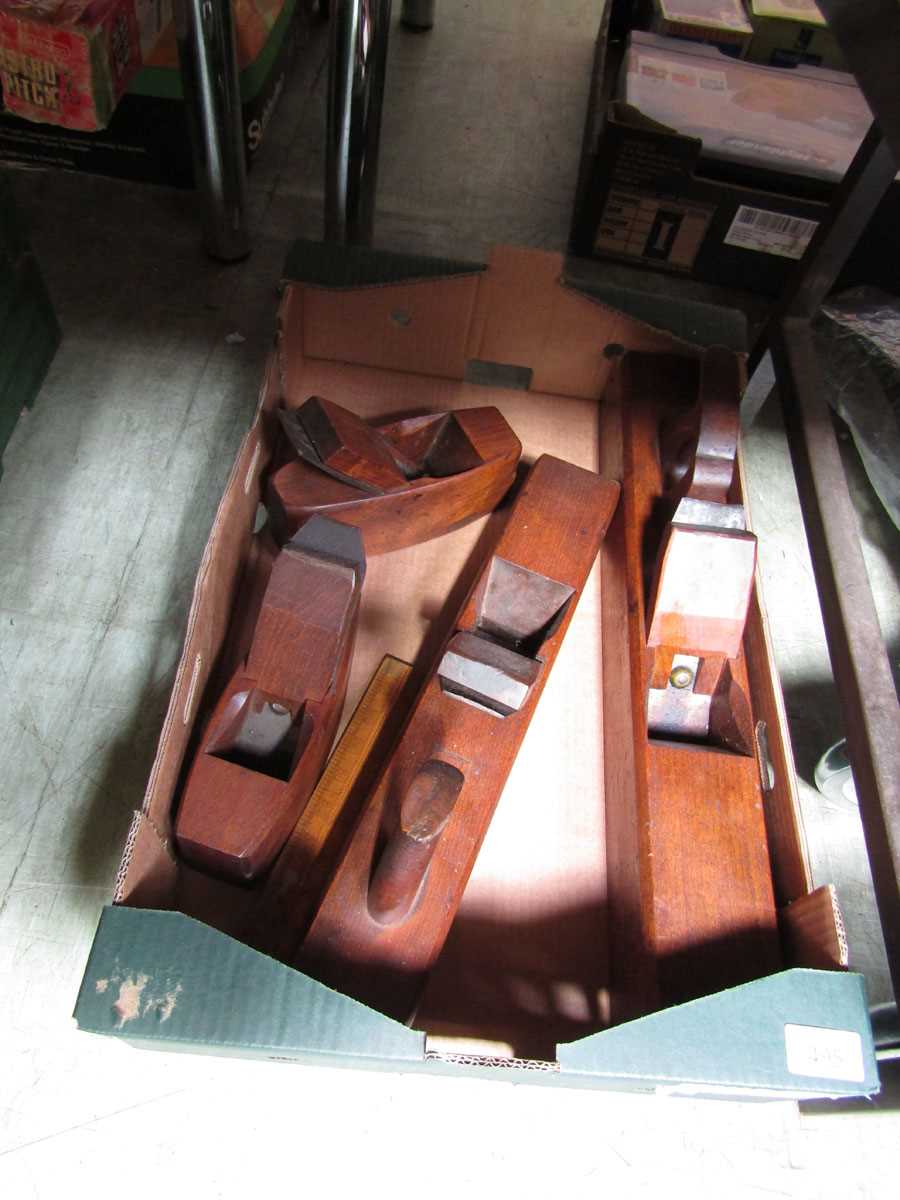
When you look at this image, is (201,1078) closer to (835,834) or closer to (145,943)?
(145,943)

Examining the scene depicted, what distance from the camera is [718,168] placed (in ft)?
5.16

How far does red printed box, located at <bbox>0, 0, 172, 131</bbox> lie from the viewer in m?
1.29

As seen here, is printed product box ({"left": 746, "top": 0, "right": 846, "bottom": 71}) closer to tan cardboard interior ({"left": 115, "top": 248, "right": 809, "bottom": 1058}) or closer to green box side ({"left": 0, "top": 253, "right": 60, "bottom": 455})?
tan cardboard interior ({"left": 115, "top": 248, "right": 809, "bottom": 1058})

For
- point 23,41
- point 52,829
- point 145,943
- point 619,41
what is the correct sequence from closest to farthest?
point 145,943
point 52,829
point 23,41
point 619,41

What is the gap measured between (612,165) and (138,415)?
0.97m

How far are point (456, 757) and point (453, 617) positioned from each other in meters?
0.26

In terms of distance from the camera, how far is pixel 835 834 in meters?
1.08

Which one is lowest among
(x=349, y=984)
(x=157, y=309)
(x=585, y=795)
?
(x=157, y=309)

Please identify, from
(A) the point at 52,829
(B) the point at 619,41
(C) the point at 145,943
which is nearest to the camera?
(C) the point at 145,943

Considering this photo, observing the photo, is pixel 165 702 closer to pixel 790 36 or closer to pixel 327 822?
pixel 327 822

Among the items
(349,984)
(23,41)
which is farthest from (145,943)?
(23,41)

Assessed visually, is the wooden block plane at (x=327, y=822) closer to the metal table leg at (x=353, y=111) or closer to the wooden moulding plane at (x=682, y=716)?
the wooden moulding plane at (x=682, y=716)

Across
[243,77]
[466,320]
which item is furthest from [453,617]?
[243,77]

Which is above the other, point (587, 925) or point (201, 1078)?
point (587, 925)
